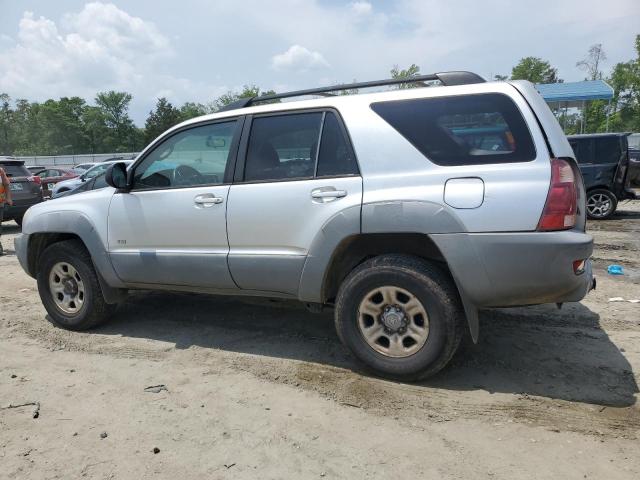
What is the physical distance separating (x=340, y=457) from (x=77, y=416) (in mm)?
1696

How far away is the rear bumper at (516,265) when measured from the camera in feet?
9.66

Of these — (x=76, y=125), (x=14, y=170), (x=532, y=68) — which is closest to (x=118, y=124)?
(x=76, y=125)

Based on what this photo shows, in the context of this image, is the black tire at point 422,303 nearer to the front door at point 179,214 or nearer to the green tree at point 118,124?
the front door at point 179,214

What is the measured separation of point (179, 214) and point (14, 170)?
9.83 metres

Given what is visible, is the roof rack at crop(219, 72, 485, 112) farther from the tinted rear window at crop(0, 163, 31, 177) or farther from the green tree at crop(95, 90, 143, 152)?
the green tree at crop(95, 90, 143, 152)

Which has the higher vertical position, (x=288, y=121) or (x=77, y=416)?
(x=288, y=121)

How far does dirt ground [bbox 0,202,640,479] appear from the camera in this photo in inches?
101

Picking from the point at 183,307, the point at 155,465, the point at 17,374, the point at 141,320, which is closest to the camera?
the point at 155,465

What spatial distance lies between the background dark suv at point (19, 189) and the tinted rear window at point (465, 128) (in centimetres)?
1074

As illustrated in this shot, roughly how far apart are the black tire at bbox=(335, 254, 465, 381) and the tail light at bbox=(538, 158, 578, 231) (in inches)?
28.6

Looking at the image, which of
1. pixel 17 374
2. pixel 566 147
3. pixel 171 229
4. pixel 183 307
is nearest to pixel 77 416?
pixel 17 374

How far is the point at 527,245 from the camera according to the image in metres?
2.96

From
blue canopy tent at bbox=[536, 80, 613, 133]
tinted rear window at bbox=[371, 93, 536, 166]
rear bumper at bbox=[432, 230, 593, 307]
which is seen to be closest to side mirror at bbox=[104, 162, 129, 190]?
tinted rear window at bbox=[371, 93, 536, 166]

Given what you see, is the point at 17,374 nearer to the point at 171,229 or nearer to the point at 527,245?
the point at 171,229
